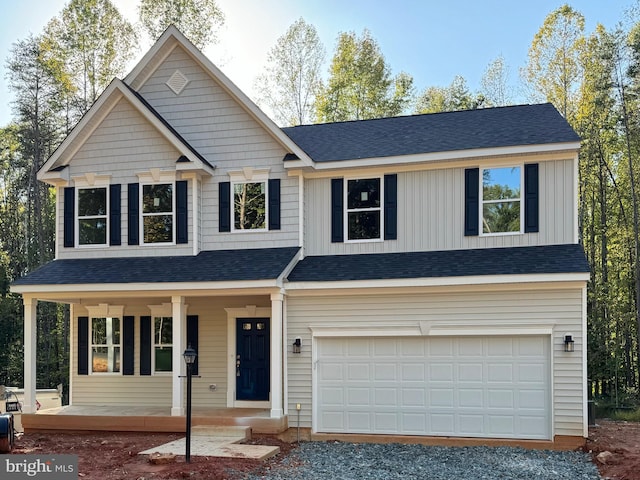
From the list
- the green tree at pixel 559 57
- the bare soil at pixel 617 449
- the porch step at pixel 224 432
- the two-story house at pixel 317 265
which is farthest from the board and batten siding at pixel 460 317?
the green tree at pixel 559 57

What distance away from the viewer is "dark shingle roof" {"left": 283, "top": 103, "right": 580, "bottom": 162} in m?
13.1

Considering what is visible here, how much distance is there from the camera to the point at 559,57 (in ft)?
67.2

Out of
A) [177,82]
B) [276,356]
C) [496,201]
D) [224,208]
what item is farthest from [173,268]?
[496,201]

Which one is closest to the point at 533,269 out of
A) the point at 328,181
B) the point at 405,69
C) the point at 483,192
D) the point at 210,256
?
the point at 483,192

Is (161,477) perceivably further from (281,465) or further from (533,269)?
(533,269)

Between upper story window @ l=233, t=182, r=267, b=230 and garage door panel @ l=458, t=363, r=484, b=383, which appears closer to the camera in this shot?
garage door panel @ l=458, t=363, r=484, b=383

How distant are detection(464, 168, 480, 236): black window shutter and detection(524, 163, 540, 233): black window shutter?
36.7 inches

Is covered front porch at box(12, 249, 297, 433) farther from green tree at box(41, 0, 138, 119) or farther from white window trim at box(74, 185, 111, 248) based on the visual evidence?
green tree at box(41, 0, 138, 119)

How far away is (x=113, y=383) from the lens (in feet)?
48.7

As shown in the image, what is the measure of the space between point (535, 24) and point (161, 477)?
61.1 feet

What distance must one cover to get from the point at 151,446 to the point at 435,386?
17.3 ft

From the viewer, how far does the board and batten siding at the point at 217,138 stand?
13.8m

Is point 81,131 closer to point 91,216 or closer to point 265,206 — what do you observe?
point 91,216

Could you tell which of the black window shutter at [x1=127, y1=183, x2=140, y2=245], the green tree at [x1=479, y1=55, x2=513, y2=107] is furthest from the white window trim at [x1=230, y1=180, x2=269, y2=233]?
the green tree at [x1=479, y1=55, x2=513, y2=107]
